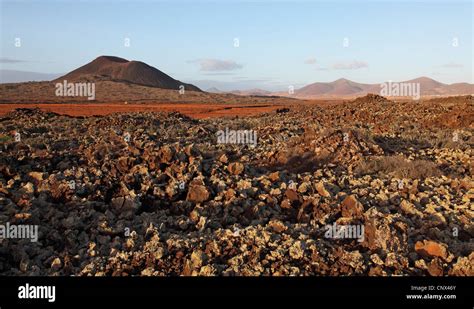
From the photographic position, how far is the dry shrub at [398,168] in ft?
28.2

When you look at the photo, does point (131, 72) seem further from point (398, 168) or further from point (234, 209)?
point (234, 209)

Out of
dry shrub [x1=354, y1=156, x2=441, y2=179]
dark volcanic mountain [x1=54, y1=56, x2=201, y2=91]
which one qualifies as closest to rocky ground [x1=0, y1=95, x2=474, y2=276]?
dry shrub [x1=354, y1=156, x2=441, y2=179]

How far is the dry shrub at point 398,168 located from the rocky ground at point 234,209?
28mm

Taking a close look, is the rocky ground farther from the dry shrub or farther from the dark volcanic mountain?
the dark volcanic mountain

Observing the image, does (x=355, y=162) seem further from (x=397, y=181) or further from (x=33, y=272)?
(x=33, y=272)

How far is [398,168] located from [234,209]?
12.9ft

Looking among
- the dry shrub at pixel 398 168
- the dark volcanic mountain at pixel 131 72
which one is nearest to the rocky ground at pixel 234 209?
the dry shrub at pixel 398 168

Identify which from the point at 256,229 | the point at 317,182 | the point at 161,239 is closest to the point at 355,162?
the point at 317,182

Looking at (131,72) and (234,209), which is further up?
(131,72)

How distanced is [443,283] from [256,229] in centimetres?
228

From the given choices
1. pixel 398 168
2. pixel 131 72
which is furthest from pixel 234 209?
pixel 131 72

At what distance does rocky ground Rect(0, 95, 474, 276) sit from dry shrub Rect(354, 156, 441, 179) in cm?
3

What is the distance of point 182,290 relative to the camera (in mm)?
4473

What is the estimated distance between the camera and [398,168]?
8766 mm
